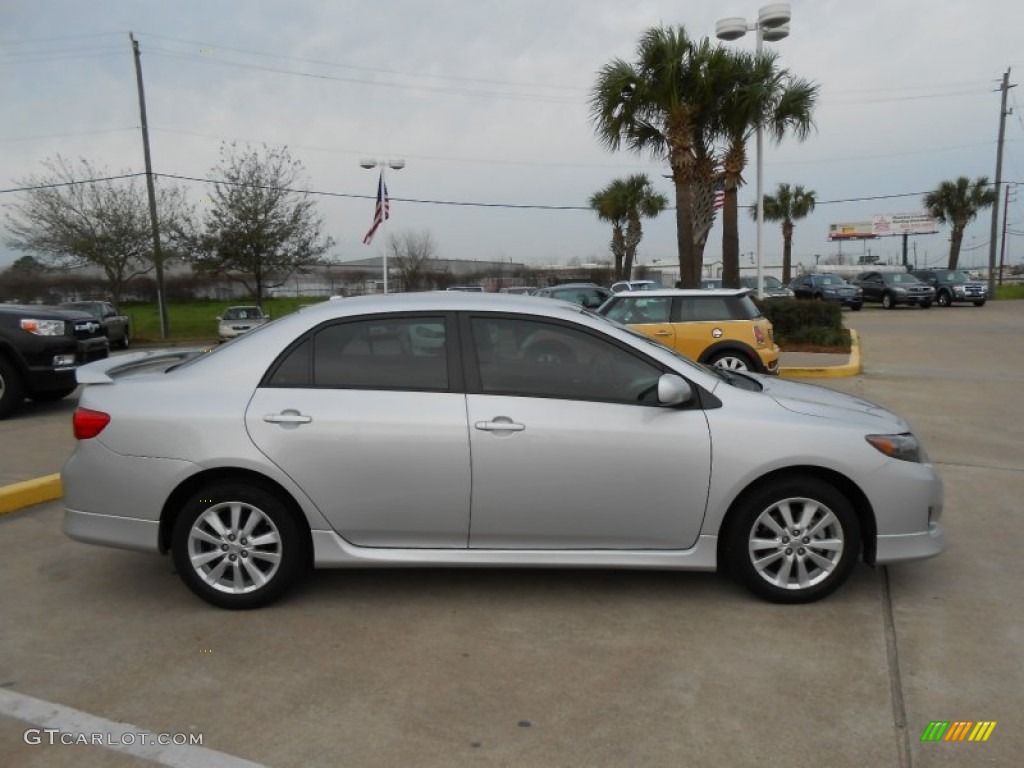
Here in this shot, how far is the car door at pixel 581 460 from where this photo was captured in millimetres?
3758

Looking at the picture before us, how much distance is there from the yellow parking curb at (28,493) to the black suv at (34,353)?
3.73m

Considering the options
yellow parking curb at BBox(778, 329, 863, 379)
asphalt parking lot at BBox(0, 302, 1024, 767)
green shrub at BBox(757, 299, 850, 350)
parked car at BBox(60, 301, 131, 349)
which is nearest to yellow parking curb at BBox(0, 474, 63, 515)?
asphalt parking lot at BBox(0, 302, 1024, 767)

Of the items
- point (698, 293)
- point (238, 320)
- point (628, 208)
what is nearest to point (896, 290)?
point (628, 208)

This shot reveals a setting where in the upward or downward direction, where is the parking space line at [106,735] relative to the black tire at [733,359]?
downward

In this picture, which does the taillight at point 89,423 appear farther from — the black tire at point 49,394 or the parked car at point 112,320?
the parked car at point 112,320

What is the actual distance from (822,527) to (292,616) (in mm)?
2688

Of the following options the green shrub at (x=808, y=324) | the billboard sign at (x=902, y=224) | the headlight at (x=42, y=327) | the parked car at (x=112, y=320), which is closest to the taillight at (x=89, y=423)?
the headlight at (x=42, y=327)

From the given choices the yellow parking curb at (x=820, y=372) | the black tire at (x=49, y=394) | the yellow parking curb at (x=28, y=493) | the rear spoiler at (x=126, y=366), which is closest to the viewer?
the rear spoiler at (x=126, y=366)

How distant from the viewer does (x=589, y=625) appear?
12.3 feet

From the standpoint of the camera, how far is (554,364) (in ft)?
12.9

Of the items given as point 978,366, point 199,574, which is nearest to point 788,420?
point 199,574

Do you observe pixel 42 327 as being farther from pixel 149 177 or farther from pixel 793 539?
pixel 149 177

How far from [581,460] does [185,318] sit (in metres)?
35.9

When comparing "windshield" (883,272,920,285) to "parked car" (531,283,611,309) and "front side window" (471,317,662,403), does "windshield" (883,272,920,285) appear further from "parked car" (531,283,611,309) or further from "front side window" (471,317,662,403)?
"front side window" (471,317,662,403)
